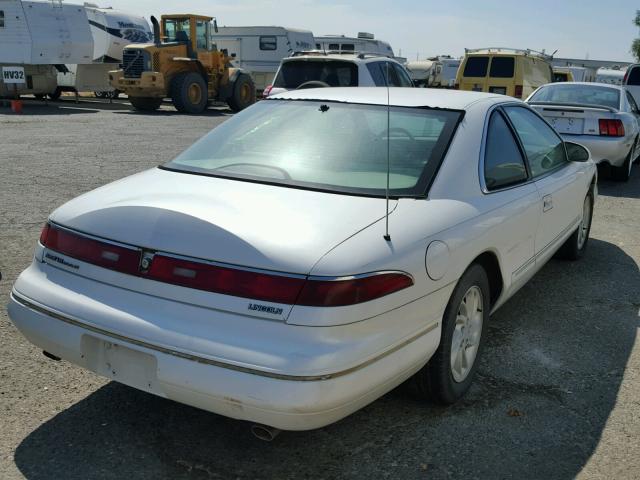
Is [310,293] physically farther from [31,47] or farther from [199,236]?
[31,47]

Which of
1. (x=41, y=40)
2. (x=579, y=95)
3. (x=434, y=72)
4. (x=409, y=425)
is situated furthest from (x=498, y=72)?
(x=434, y=72)

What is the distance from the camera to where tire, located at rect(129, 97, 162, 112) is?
2202 cm

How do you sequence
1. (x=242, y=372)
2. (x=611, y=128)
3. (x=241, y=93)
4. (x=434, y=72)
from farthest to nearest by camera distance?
(x=434, y=72) → (x=241, y=93) → (x=611, y=128) → (x=242, y=372)

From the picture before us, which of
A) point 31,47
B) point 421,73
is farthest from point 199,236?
point 421,73

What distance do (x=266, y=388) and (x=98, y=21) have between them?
24.8m

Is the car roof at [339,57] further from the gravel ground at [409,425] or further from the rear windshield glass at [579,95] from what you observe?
the gravel ground at [409,425]

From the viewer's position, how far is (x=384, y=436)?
3.09 meters

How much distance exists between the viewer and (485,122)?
376 centimetres

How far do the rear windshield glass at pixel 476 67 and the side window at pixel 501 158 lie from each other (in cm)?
1378

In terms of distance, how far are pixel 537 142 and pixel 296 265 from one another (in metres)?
2.70

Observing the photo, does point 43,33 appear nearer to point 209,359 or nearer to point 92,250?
point 92,250

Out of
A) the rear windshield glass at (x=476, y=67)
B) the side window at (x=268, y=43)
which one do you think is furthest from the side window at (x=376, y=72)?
the side window at (x=268, y=43)

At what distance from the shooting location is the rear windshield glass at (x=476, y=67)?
17.1 m

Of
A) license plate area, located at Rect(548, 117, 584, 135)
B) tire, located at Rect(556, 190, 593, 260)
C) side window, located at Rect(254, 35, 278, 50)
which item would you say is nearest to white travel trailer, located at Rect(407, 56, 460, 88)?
side window, located at Rect(254, 35, 278, 50)
